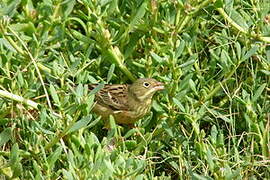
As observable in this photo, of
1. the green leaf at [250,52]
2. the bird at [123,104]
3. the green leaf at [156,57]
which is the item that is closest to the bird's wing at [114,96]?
the bird at [123,104]

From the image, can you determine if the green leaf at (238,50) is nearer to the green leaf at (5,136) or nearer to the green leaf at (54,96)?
the green leaf at (54,96)

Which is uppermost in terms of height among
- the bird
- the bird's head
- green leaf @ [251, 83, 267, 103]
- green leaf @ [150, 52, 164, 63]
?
green leaf @ [150, 52, 164, 63]

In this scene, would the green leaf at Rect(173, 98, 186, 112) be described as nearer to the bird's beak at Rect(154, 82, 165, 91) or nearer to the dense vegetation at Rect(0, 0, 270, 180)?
the dense vegetation at Rect(0, 0, 270, 180)

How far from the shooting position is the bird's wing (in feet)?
19.8

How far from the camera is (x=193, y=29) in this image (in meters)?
5.97

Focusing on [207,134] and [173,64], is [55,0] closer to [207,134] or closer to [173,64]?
[173,64]

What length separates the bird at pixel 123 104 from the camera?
5.99 meters

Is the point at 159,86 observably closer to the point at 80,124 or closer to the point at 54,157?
the point at 80,124

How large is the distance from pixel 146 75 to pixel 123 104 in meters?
0.31

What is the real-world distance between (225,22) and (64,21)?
1.18 metres

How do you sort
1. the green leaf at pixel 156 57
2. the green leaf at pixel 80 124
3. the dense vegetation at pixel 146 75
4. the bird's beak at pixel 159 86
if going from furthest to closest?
the bird's beak at pixel 159 86 → the green leaf at pixel 156 57 → the dense vegetation at pixel 146 75 → the green leaf at pixel 80 124

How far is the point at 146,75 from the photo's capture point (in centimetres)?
598

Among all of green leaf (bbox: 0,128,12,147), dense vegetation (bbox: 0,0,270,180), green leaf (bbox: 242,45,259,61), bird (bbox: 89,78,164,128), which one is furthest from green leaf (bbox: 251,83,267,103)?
green leaf (bbox: 0,128,12,147)

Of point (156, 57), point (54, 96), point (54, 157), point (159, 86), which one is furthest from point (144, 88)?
point (54, 157)
